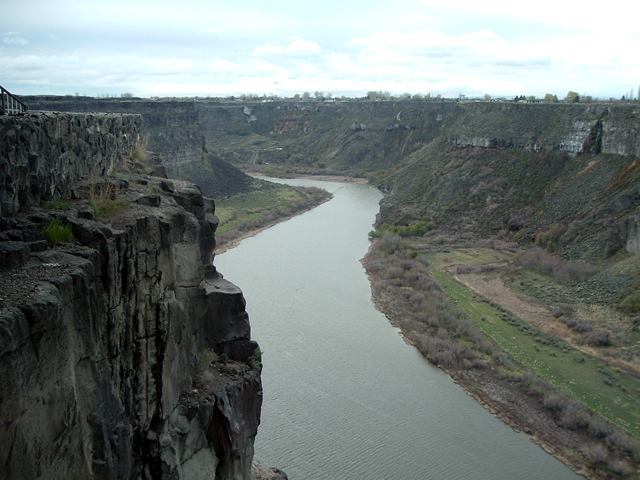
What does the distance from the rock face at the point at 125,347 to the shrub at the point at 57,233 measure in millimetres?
116

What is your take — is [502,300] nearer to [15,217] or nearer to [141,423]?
[141,423]

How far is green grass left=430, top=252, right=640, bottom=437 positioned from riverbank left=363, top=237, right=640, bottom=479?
35cm

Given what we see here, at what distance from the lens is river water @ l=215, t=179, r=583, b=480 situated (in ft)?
58.0

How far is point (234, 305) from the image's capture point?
515 inches

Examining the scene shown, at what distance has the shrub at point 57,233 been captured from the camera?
854 centimetres

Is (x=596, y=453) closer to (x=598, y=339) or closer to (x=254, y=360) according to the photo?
(x=598, y=339)

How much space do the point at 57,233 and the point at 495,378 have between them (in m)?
18.4

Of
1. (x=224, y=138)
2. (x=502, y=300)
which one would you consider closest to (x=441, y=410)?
(x=502, y=300)

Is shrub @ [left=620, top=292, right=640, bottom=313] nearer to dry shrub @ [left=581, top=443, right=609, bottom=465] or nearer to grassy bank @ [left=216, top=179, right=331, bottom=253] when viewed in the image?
dry shrub @ [left=581, top=443, right=609, bottom=465]

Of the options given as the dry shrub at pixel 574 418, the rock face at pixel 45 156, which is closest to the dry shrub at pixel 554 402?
the dry shrub at pixel 574 418

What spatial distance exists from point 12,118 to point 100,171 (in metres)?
3.99

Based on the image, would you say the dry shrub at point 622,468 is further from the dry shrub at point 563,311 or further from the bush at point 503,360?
the dry shrub at point 563,311

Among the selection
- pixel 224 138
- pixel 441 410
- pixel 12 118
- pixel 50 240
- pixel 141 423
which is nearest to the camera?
pixel 50 240

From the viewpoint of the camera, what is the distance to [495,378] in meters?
23.0
